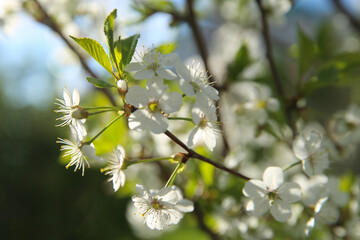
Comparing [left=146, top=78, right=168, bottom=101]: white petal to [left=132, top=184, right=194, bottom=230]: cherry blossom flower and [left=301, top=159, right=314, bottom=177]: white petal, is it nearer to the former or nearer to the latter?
[left=132, top=184, right=194, bottom=230]: cherry blossom flower

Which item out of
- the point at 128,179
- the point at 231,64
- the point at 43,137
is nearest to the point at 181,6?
the point at 231,64

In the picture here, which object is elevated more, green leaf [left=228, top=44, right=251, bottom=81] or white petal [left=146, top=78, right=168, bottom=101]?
white petal [left=146, top=78, right=168, bottom=101]

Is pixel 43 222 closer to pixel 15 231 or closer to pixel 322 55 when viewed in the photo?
pixel 15 231

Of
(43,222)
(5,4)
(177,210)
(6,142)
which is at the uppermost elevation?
(5,4)

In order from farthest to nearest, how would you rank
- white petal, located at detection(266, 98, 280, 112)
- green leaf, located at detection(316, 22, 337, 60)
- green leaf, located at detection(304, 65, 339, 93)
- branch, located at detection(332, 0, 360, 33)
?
branch, located at detection(332, 0, 360, 33) → green leaf, located at detection(316, 22, 337, 60) → white petal, located at detection(266, 98, 280, 112) → green leaf, located at detection(304, 65, 339, 93)

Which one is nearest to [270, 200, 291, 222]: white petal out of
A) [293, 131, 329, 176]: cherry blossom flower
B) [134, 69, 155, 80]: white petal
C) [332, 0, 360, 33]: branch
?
[293, 131, 329, 176]: cherry blossom flower

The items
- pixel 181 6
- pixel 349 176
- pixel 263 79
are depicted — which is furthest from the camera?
pixel 181 6

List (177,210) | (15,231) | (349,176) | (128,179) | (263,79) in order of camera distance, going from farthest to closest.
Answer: (15,231), (128,179), (263,79), (349,176), (177,210)

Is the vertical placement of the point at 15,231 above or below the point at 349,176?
below

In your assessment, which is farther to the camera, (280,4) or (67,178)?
(67,178)
